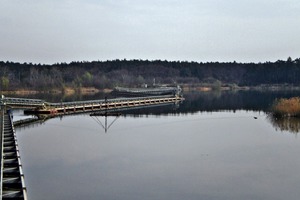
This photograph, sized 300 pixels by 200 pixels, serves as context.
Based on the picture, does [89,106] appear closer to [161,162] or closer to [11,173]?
[161,162]

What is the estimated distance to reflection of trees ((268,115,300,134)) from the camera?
122 feet

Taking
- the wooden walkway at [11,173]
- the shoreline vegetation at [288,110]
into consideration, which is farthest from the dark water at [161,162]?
the shoreline vegetation at [288,110]

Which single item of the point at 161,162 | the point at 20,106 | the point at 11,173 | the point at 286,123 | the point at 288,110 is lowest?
the point at 161,162

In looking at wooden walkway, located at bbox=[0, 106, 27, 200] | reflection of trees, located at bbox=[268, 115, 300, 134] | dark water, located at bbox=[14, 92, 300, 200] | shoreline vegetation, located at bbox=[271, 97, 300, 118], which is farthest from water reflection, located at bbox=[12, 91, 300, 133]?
wooden walkway, located at bbox=[0, 106, 27, 200]

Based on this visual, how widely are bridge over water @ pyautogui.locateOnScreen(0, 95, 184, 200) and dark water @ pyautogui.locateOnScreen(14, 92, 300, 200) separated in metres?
1.03

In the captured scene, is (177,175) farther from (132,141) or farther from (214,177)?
(132,141)

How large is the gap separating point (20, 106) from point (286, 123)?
1288 inches

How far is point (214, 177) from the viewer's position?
802 inches

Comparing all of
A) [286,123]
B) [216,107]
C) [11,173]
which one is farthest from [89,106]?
[11,173]

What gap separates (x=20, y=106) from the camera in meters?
54.5

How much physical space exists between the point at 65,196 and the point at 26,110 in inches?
1537

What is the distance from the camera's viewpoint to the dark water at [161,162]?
18.1 metres

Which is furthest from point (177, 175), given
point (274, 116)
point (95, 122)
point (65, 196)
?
point (274, 116)

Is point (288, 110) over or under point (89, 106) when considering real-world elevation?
over
